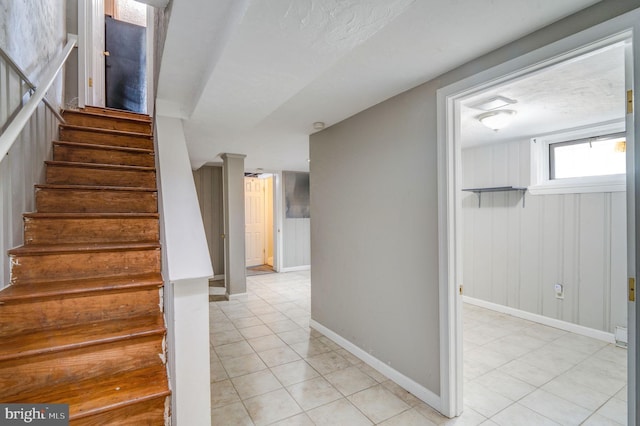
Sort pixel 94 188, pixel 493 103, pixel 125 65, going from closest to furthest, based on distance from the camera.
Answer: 1. pixel 94 188
2. pixel 493 103
3. pixel 125 65

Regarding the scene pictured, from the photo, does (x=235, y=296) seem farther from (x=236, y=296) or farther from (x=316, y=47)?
(x=316, y=47)

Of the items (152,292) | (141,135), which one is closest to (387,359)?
(152,292)

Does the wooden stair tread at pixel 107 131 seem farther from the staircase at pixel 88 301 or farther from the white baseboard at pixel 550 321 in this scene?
the white baseboard at pixel 550 321

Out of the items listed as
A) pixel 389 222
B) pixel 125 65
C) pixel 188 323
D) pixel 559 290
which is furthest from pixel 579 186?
pixel 125 65

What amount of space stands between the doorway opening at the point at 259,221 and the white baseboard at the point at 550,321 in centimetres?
456

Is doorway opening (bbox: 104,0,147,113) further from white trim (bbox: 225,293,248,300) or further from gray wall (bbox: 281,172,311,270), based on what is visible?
white trim (bbox: 225,293,248,300)

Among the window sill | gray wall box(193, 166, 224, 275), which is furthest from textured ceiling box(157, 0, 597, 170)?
gray wall box(193, 166, 224, 275)

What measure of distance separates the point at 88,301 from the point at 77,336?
196 mm

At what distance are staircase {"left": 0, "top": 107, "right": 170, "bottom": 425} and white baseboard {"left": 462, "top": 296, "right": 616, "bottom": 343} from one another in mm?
3915

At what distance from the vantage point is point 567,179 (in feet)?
10.9

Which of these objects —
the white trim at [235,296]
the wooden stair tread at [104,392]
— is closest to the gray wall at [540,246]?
the white trim at [235,296]

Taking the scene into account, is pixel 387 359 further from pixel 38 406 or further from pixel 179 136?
pixel 179 136

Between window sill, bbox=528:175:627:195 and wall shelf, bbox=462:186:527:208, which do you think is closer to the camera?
window sill, bbox=528:175:627:195

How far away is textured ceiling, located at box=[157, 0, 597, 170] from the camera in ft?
3.55
